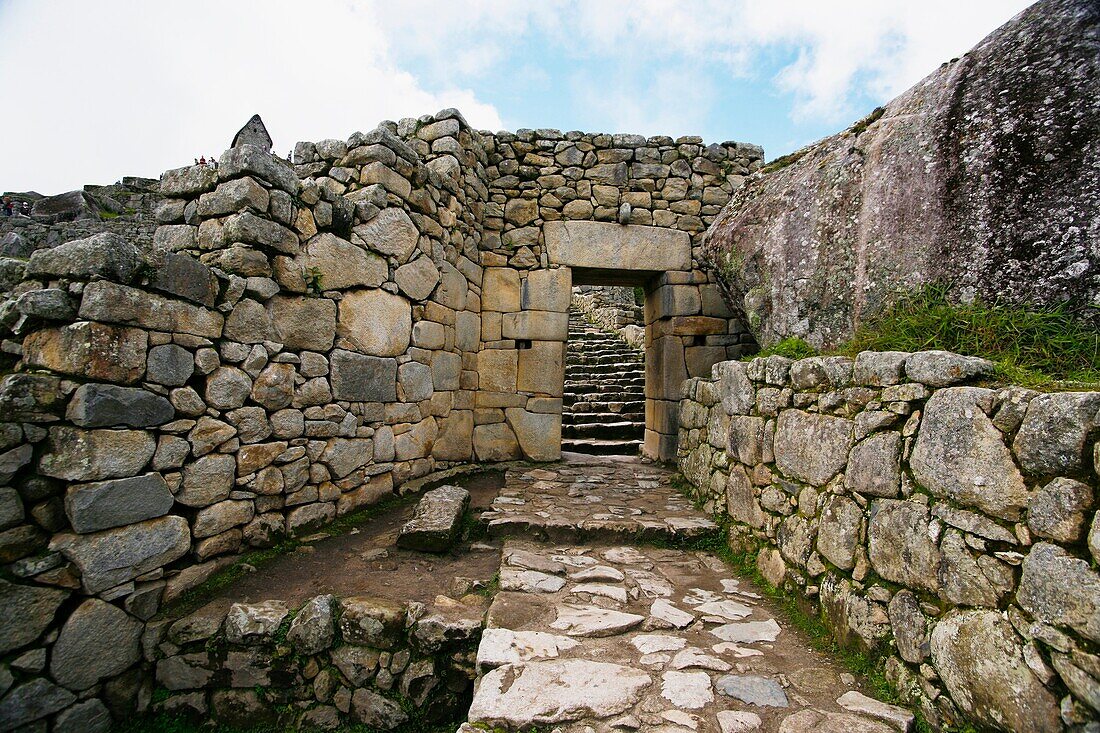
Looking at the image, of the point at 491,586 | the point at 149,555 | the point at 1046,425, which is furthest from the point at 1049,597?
the point at 149,555

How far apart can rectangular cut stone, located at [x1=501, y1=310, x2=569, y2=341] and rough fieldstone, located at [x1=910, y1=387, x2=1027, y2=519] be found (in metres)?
4.53

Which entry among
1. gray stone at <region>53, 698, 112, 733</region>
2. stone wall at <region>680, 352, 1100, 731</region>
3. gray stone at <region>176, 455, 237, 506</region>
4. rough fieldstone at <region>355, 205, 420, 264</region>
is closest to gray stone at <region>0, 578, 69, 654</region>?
gray stone at <region>53, 698, 112, 733</region>

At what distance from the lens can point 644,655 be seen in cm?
252

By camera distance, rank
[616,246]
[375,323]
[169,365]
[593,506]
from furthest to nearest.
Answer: [616,246]
[593,506]
[375,323]
[169,365]

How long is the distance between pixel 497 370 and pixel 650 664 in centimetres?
431

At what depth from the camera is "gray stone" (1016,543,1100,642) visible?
4.78 feet

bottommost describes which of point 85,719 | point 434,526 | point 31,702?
point 85,719

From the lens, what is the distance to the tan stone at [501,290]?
6426 mm

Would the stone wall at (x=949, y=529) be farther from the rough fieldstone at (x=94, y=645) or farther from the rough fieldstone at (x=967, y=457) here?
the rough fieldstone at (x=94, y=645)

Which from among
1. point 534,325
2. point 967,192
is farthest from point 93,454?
point 967,192

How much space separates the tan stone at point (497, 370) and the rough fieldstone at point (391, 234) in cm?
186

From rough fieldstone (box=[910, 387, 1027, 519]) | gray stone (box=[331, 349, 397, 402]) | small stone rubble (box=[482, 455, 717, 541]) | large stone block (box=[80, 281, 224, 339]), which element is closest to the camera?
rough fieldstone (box=[910, 387, 1027, 519])

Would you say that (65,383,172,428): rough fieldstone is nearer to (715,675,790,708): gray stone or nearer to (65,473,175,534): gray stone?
→ (65,473,175,534): gray stone

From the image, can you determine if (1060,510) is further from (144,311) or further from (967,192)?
(144,311)
